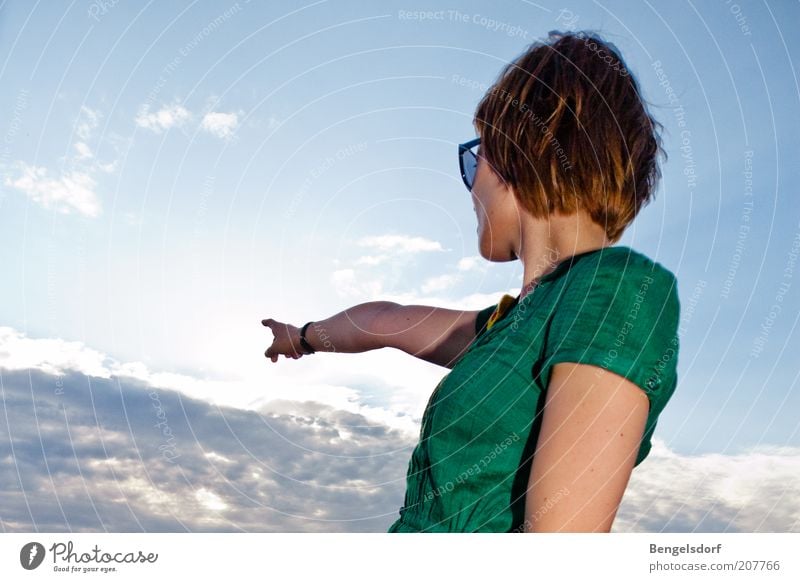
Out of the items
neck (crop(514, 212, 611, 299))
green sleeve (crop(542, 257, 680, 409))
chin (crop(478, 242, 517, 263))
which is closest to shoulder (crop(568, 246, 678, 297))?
green sleeve (crop(542, 257, 680, 409))

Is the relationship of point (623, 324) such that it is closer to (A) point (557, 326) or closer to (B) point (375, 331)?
(A) point (557, 326)

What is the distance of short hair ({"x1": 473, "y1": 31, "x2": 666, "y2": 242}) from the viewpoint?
2.09 meters

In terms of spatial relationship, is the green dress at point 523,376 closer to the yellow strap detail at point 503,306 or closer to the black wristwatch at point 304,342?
the yellow strap detail at point 503,306

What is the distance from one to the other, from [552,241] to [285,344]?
62.5 inches

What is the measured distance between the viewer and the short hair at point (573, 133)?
209 cm

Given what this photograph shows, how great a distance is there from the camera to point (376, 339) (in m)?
3.33

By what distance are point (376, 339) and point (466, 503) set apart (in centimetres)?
154

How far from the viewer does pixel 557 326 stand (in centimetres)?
167

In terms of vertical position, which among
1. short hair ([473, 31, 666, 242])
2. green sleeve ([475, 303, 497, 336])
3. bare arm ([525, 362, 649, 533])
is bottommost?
bare arm ([525, 362, 649, 533])

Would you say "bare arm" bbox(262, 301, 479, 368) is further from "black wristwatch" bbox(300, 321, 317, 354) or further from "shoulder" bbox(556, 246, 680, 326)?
"shoulder" bbox(556, 246, 680, 326)

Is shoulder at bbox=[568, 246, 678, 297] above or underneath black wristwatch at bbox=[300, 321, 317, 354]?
underneath

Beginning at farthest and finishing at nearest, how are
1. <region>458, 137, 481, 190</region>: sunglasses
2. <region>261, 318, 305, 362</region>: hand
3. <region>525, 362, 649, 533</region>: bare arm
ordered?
<region>261, 318, 305, 362</region>: hand
<region>458, 137, 481, 190</region>: sunglasses
<region>525, 362, 649, 533</region>: bare arm
